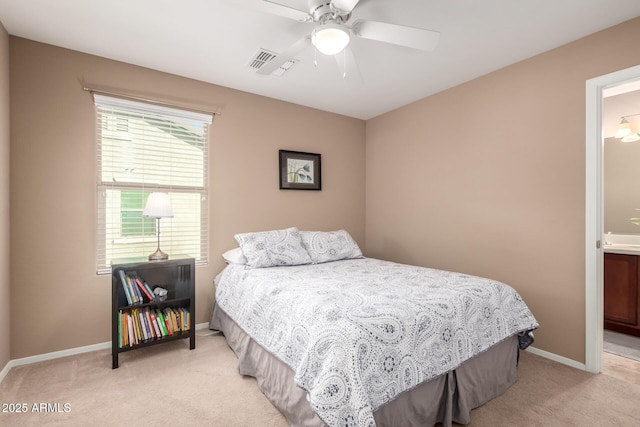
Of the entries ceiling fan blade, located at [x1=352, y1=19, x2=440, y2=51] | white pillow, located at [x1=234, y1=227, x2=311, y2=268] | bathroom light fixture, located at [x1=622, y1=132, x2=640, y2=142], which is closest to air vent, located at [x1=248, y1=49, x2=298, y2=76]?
ceiling fan blade, located at [x1=352, y1=19, x2=440, y2=51]

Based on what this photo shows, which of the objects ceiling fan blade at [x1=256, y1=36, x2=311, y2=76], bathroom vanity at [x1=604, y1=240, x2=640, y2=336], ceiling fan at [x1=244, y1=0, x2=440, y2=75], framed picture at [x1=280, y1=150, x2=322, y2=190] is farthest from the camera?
framed picture at [x1=280, y1=150, x2=322, y2=190]

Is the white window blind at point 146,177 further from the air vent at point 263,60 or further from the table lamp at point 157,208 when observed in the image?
the air vent at point 263,60

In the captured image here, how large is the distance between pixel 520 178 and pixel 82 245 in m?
3.85

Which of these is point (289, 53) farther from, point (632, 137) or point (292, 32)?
point (632, 137)

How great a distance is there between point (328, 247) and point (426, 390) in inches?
70.5

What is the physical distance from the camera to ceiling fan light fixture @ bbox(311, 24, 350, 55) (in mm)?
1784

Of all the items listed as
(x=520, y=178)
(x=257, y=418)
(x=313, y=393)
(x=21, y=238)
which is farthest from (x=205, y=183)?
(x=520, y=178)

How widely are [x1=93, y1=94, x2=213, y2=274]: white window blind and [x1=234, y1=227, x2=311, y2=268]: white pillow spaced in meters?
0.59

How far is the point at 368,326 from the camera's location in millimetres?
1506

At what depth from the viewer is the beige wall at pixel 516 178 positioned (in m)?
2.43

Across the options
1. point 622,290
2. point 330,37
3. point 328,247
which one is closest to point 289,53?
point 330,37

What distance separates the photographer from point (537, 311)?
267 centimetres

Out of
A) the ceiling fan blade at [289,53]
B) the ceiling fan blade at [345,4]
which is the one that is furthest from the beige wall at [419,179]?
the ceiling fan blade at [345,4]

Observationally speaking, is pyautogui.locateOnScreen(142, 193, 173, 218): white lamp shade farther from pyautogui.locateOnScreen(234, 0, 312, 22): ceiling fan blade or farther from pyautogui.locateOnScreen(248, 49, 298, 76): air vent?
pyautogui.locateOnScreen(234, 0, 312, 22): ceiling fan blade
